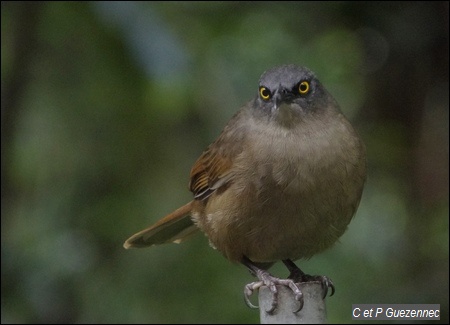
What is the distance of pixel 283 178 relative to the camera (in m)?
4.99

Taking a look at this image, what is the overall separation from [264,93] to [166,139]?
109 inches

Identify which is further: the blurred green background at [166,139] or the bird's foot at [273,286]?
the blurred green background at [166,139]

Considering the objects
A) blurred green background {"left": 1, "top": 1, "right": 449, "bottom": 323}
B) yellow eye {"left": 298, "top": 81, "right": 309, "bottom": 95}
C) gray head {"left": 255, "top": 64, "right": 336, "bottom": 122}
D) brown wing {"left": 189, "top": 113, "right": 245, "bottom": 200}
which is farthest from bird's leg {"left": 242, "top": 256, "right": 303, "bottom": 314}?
blurred green background {"left": 1, "top": 1, "right": 449, "bottom": 323}

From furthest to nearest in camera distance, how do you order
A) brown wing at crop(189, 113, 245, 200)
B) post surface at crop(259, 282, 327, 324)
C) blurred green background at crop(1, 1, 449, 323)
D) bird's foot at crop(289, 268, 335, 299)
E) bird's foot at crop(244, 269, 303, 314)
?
1. blurred green background at crop(1, 1, 449, 323)
2. brown wing at crop(189, 113, 245, 200)
3. bird's foot at crop(289, 268, 335, 299)
4. bird's foot at crop(244, 269, 303, 314)
5. post surface at crop(259, 282, 327, 324)

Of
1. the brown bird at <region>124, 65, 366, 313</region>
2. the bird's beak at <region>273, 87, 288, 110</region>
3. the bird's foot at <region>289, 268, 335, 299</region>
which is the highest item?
the bird's beak at <region>273, 87, 288, 110</region>

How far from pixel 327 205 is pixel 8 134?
9.99ft

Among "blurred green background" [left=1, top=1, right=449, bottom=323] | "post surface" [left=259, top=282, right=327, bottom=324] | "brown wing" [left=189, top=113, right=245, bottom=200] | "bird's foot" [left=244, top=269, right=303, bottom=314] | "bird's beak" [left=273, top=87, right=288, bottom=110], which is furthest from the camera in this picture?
"blurred green background" [left=1, top=1, right=449, bottom=323]

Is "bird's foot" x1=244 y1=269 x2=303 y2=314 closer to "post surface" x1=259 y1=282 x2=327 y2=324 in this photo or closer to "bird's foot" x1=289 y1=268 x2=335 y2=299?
"post surface" x1=259 y1=282 x2=327 y2=324

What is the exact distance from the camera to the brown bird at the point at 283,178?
498 centimetres

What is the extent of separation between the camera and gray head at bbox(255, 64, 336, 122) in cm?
532

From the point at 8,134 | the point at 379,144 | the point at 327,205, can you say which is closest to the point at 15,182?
the point at 8,134

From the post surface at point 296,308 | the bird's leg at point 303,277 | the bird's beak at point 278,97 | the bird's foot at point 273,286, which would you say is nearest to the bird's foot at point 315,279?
the bird's leg at point 303,277

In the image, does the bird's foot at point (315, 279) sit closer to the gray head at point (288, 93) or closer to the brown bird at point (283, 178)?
the brown bird at point (283, 178)

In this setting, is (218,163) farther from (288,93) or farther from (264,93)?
(288,93)
